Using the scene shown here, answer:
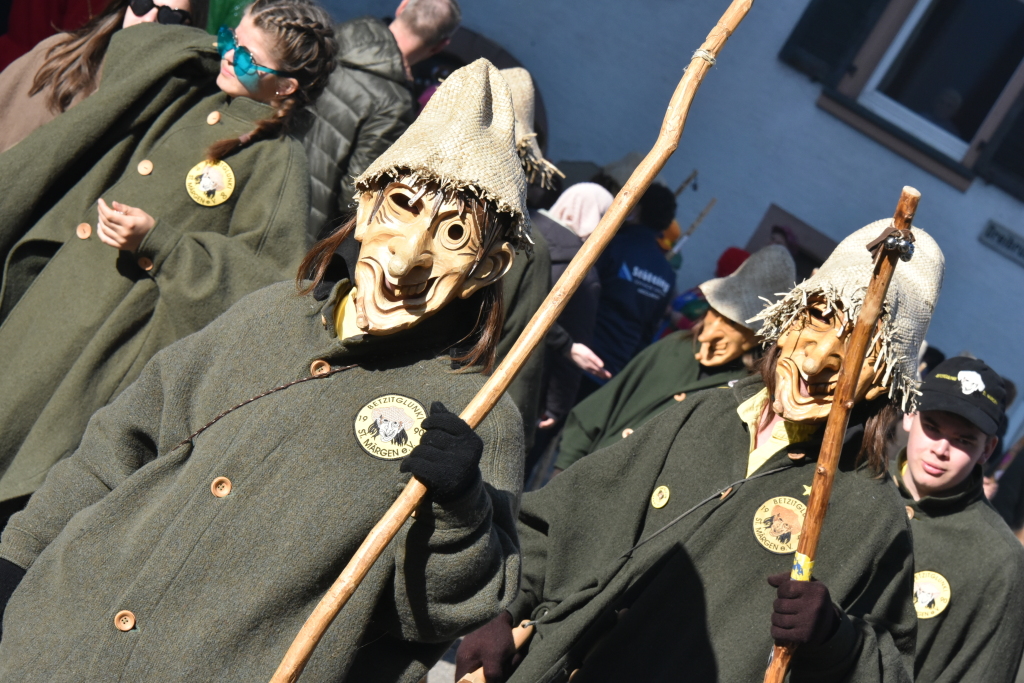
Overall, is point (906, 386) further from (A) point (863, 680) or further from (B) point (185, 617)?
(B) point (185, 617)

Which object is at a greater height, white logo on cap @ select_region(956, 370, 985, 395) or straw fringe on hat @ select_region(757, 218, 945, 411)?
straw fringe on hat @ select_region(757, 218, 945, 411)

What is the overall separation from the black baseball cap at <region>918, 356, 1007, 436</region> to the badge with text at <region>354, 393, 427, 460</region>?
7.13 feet

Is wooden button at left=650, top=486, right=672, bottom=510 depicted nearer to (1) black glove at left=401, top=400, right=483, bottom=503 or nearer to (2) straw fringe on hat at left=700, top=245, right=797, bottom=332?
(1) black glove at left=401, top=400, right=483, bottom=503

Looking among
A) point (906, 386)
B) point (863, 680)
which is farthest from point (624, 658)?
point (906, 386)

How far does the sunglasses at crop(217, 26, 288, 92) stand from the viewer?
3592 mm

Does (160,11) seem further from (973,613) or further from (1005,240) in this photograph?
(1005,240)

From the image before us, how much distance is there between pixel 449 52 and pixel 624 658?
5.81m

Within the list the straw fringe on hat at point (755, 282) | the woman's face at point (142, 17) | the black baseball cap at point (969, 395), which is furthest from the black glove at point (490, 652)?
the woman's face at point (142, 17)

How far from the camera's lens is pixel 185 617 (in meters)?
2.31

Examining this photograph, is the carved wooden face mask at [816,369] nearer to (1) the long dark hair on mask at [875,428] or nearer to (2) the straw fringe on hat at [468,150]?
(1) the long dark hair on mask at [875,428]

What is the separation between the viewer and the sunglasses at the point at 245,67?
359 cm

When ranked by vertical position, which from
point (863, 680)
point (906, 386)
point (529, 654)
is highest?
point (906, 386)

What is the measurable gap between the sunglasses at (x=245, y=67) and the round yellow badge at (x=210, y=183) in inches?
11.5

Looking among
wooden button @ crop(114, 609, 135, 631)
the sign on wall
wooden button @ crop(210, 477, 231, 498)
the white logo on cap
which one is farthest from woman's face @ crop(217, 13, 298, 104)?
the sign on wall
